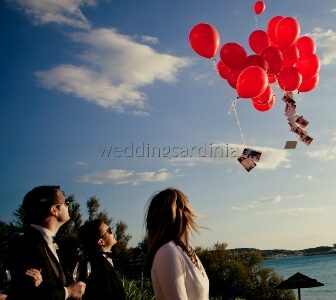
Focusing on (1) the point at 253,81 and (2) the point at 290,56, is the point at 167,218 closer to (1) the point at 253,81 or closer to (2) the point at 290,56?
(1) the point at 253,81

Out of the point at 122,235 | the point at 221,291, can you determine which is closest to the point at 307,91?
the point at 122,235

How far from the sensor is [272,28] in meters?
5.66

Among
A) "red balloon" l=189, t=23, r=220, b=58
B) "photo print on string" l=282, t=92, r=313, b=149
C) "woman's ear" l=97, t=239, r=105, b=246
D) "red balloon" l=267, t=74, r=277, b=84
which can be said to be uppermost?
"red balloon" l=189, t=23, r=220, b=58

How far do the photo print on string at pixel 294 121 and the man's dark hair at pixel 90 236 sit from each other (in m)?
3.23

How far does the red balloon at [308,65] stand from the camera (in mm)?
5523

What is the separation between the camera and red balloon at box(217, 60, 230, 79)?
19.1 feet

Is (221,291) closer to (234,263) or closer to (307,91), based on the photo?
(234,263)

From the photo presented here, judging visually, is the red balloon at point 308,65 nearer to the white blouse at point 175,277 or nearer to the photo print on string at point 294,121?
the photo print on string at point 294,121

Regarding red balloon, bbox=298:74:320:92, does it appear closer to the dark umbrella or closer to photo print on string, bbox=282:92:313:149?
photo print on string, bbox=282:92:313:149

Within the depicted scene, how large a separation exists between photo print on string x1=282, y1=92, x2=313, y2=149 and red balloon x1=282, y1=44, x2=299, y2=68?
441 mm

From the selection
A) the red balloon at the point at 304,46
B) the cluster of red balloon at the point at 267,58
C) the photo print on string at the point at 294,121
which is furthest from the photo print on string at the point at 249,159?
the red balloon at the point at 304,46

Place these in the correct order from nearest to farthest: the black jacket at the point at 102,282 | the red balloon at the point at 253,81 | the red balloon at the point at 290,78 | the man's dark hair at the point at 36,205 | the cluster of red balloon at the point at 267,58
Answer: the man's dark hair at the point at 36,205 < the black jacket at the point at 102,282 < the red balloon at the point at 253,81 < the cluster of red balloon at the point at 267,58 < the red balloon at the point at 290,78

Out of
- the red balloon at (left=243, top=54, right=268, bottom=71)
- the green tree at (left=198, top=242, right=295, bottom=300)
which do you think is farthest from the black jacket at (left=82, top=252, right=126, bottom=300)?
the green tree at (left=198, top=242, right=295, bottom=300)

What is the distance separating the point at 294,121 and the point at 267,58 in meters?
1.06
